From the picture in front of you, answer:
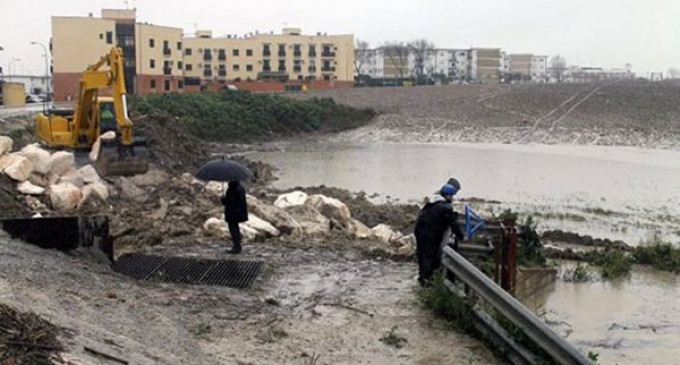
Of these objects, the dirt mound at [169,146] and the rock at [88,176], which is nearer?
the rock at [88,176]

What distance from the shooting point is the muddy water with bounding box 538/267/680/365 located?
8.80 meters

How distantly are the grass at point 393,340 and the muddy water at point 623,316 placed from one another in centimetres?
241

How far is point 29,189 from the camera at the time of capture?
1507 centimetres

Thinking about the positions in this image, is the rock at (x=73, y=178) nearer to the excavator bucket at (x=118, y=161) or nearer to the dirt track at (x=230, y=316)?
the excavator bucket at (x=118, y=161)

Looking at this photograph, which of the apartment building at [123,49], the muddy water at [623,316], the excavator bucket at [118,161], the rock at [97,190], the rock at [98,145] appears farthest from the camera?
the apartment building at [123,49]

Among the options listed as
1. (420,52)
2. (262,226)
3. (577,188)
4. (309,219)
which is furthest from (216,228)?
(420,52)

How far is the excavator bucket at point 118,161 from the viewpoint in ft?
68.9

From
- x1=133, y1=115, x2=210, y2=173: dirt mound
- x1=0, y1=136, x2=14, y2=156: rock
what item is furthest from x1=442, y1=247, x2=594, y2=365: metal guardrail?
x1=133, y1=115, x2=210, y2=173: dirt mound

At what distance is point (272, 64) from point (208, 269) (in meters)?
106

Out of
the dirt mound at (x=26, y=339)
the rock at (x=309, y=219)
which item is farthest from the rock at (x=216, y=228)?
the dirt mound at (x=26, y=339)

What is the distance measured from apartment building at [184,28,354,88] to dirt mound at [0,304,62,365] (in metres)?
106

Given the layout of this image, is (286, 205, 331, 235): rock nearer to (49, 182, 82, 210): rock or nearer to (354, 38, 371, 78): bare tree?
(49, 182, 82, 210): rock

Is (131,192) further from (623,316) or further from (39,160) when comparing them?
(623,316)

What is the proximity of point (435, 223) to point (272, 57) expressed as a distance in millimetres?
107647
